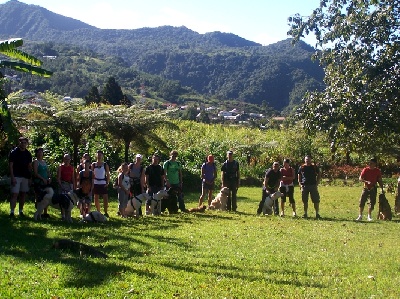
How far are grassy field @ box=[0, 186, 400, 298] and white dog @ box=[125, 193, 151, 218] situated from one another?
48 cm

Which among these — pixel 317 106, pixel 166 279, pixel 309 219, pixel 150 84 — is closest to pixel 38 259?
pixel 166 279

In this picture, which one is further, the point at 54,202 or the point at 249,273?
the point at 54,202

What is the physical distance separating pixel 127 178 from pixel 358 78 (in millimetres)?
8440

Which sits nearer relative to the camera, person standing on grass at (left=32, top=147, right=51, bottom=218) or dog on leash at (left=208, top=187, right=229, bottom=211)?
person standing on grass at (left=32, top=147, right=51, bottom=218)

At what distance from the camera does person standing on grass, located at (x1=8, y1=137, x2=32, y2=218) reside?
37.9 feet

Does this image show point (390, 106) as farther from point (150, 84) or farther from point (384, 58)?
point (150, 84)

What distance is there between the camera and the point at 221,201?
16.3m

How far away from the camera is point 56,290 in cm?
607

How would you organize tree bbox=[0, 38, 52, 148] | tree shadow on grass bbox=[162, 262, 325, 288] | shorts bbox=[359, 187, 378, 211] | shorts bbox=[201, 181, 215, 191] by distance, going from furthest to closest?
shorts bbox=[201, 181, 215, 191] < shorts bbox=[359, 187, 378, 211] < tree bbox=[0, 38, 52, 148] < tree shadow on grass bbox=[162, 262, 325, 288]

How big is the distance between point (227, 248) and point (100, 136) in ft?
51.0

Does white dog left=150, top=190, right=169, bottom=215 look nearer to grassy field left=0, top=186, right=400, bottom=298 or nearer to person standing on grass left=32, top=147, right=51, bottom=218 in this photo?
grassy field left=0, top=186, right=400, bottom=298

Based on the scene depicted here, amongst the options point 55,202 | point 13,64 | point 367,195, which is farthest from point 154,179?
point 367,195

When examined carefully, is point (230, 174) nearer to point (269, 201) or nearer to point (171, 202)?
point (269, 201)

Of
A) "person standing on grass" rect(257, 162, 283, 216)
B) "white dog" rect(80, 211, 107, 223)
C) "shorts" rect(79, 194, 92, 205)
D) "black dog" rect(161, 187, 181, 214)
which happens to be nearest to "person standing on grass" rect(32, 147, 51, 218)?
"shorts" rect(79, 194, 92, 205)
